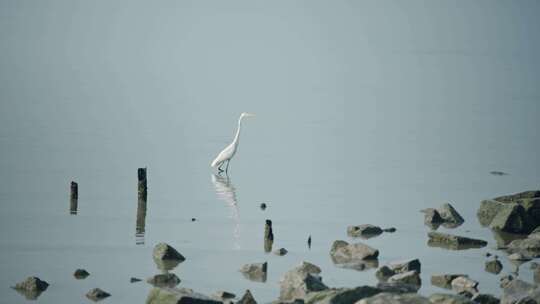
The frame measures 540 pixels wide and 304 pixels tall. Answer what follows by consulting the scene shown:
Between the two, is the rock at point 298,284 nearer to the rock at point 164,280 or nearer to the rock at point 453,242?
the rock at point 164,280

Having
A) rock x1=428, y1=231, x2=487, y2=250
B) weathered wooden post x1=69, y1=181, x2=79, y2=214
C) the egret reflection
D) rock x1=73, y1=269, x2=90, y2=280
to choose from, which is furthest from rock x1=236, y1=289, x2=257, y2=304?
weathered wooden post x1=69, y1=181, x2=79, y2=214

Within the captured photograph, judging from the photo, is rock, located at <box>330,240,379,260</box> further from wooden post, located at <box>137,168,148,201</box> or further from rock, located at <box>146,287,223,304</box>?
wooden post, located at <box>137,168,148,201</box>

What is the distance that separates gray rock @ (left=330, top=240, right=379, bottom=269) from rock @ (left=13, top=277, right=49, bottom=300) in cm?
726

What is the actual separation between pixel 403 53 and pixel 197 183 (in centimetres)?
13037

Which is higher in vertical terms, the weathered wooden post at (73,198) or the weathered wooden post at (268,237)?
the weathered wooden post at (73,198)

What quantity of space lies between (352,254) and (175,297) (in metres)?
→ 7.47

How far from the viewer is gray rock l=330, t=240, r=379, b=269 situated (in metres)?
27.0

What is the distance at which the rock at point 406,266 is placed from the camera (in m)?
25.5

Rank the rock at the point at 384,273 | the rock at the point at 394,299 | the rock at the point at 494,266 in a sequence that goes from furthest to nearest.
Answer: the rock at the point at 494,266, the rock at the point at 384,273, the rock at the point at 394,299

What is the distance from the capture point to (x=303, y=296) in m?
22.0

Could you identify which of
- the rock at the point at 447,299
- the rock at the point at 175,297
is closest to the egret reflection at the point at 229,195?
the rock at the point at 175,297

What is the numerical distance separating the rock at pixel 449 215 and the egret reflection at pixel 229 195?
6181 mm

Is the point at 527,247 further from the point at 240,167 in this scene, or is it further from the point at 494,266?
the point at 240,167

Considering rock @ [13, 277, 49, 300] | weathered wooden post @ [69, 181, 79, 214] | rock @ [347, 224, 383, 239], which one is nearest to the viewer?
rock @ [13, 277, 49, 300]
